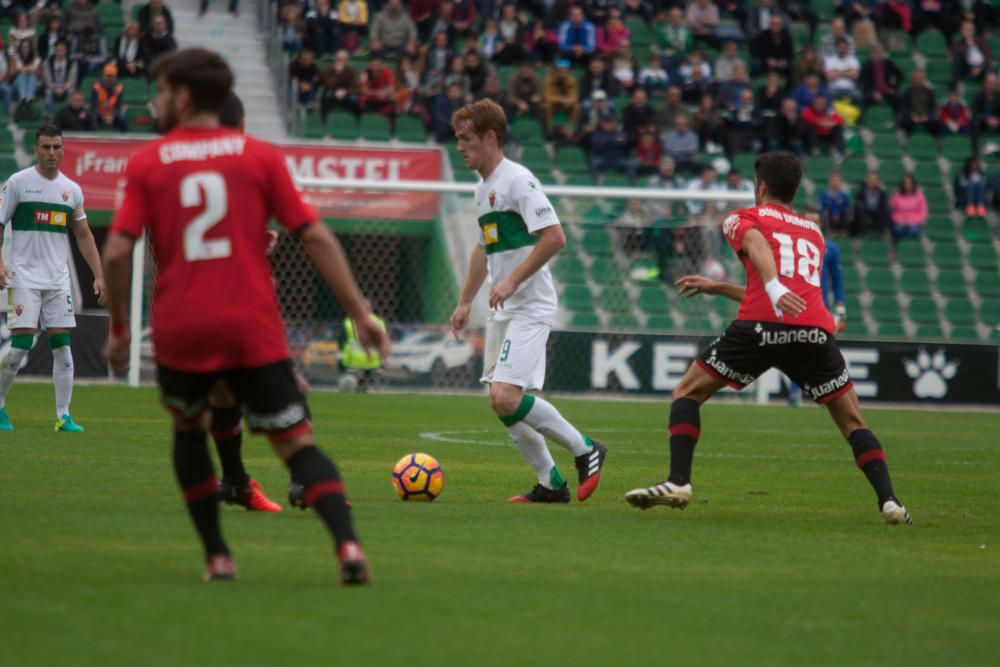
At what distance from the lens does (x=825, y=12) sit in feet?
99.9

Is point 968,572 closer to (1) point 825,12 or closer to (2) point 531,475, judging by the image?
(2) point 531,475

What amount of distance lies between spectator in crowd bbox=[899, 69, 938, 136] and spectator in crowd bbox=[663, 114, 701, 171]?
4767mm

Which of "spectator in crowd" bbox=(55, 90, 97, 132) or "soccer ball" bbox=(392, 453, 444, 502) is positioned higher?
"soccer ball" bbox=(392, 453, 444, 502)

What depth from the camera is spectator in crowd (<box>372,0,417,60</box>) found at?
26.3 meters

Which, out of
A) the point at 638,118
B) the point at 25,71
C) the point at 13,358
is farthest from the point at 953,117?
the point at 13,358

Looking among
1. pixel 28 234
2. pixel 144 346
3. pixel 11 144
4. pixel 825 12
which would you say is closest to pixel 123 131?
pixel 11 144

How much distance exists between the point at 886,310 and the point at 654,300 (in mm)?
4479

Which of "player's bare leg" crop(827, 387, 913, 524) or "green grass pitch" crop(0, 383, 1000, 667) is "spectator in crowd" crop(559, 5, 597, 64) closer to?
"green grass pitch" crop(0, 383, 1000, 667)

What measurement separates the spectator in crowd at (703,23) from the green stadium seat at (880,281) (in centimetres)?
565

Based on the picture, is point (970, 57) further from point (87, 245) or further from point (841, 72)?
point (87, 245)

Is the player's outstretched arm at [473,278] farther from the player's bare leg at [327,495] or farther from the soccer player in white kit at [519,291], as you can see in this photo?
the player's bare leg at [327,495]

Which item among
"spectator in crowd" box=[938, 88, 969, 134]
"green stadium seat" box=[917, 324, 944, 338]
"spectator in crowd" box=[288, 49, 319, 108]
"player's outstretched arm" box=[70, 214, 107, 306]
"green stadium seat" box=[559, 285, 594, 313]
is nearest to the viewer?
"player's outstretched arm" box=[70, 214, 107, 306]

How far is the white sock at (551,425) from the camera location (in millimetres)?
8547

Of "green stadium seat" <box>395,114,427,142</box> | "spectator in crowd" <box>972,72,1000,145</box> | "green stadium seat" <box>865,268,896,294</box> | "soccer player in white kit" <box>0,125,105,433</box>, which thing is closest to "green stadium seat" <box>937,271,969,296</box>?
"green stadium seat" <box>865,268,896,294</box>
